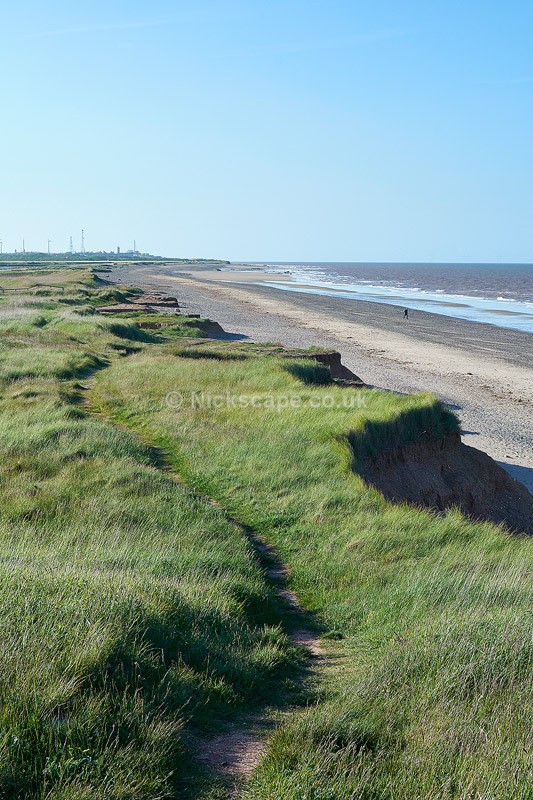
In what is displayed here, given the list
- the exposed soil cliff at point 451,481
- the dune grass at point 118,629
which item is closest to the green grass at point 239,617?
the dune grass at point 118,629

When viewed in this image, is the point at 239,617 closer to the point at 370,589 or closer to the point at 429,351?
the point at 370,589

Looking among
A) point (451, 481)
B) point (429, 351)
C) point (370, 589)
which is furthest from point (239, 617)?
point (429, 351)

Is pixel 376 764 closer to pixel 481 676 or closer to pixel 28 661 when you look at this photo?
pixel 481 676

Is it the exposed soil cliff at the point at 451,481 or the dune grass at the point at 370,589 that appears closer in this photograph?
the dune grass at the point at 370,589

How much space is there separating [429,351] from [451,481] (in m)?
29.1

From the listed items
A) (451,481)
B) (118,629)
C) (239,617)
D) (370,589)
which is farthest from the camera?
(451,481)

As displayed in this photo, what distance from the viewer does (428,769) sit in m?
4.27

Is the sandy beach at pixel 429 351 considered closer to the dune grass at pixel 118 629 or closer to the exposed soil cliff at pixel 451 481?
the exposed soil cliff at pixel 451 481

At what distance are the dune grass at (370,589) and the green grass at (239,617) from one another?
0.02m

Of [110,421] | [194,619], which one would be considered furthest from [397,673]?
[110,421]

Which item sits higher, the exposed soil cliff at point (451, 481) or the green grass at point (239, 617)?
the green grass at point (239, 617)

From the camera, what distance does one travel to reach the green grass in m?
4.27

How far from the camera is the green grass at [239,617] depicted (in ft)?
14.0

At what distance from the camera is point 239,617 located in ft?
22.9
